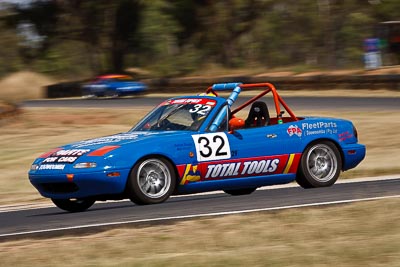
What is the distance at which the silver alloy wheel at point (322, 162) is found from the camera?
11.3 m

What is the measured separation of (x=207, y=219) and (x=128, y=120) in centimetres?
1446

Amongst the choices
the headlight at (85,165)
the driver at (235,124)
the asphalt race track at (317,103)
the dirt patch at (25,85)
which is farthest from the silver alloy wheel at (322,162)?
the dirt patch at (25,85)

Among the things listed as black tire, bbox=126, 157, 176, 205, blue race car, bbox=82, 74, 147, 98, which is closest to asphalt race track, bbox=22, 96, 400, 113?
blue race car, bbox=82, 74, 147, 98

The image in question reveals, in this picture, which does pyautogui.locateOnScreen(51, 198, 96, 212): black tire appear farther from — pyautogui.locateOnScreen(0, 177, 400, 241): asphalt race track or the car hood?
the car hood

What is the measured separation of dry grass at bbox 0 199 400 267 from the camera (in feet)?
21.7

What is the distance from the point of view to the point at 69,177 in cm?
973

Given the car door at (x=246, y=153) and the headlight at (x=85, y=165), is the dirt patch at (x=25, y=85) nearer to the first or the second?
the car door at (x=246, y=153)

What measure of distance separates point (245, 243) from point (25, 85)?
37.1 m

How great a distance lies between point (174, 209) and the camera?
9688 mm

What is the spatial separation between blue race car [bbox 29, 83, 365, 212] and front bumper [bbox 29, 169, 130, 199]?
1cm

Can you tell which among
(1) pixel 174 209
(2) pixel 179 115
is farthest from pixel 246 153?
(1) pixel 174 209

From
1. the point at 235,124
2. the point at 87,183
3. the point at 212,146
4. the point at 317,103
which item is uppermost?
the point at 235,124

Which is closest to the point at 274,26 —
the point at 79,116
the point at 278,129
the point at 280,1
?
the point at 280,1

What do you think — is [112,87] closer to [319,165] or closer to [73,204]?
[319,165]
